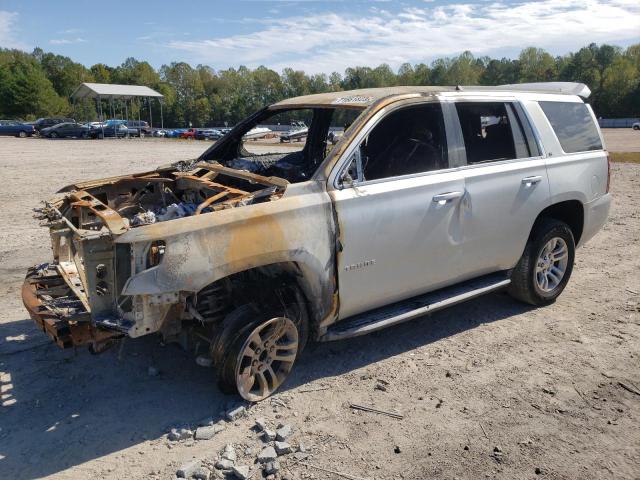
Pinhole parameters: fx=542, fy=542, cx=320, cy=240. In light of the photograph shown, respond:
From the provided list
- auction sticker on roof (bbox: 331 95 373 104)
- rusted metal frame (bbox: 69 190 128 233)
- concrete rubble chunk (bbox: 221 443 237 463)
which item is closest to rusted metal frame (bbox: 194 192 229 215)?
rusted metal frame (bbox: 69 190 128 233)

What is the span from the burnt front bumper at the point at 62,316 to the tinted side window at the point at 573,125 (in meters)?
4.31

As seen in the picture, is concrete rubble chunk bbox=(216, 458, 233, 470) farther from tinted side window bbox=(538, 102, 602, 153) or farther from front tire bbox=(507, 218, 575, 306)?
tinted side window bbox=(538, 102, 602, 153)

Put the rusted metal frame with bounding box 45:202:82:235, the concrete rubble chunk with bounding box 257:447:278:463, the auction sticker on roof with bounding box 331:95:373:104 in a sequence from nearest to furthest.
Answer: the concrete rubble chunk with bounding box 257:447:278:463
the rusted metal frame with bounding box 45:202:82:235
the auction sticker on roof with bounding box 331:95:373:104

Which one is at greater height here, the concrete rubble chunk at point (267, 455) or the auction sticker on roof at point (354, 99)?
the auction sticker on roof at point (354, 99)

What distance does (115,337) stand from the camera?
3457mm

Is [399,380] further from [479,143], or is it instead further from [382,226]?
[479,143]

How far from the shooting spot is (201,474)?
9.95 feet

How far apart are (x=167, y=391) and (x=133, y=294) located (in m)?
1.14

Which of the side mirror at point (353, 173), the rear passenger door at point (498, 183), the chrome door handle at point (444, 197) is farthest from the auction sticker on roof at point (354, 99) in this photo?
the chrome door handle at point (444, 197)

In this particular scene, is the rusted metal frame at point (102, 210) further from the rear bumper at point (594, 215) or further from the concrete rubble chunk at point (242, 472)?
the rear bumper at point (594, 215)

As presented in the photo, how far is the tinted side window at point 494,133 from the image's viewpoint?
182 inches

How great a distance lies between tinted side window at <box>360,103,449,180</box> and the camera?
4293mm

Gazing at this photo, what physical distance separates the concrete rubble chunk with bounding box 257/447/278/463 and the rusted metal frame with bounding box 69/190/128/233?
61.0 inches

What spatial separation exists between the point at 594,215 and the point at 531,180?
3.97 feet
